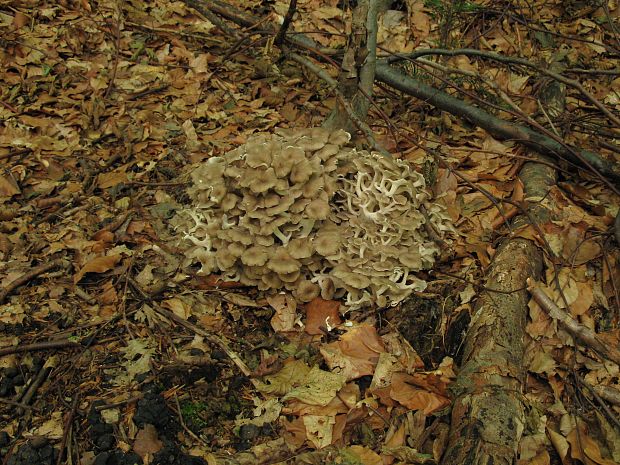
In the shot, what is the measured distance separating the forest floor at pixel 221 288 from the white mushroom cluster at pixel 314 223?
0.22 meters

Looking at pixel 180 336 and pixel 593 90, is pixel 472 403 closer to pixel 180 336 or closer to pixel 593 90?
pixel 180 336

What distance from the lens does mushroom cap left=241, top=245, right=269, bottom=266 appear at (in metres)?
4.47

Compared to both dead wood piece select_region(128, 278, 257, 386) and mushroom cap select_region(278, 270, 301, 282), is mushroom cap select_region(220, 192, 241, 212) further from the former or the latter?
dead wood piece select_region(128, 278, 257, 386)

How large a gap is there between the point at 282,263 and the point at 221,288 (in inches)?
30.0

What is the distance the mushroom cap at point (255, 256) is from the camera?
4473mm

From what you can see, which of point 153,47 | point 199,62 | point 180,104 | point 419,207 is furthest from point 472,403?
point 153,47

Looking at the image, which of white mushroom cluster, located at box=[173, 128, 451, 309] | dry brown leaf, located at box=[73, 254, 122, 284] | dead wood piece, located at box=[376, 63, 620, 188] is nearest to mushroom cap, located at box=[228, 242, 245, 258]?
white mushroom cluster, located at box=[173, 128, 451, 309]

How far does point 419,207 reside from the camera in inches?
194

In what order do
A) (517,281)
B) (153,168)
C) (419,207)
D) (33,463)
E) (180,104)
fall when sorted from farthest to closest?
(180,104)
(153,168)
(419,207)
(517,281)
(33,463)

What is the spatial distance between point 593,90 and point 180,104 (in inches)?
217

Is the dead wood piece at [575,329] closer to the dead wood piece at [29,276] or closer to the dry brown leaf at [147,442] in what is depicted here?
the dry brown leaf at [147,442]

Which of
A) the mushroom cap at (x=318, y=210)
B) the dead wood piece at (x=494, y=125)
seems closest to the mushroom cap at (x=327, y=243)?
the mushroom cap at (x=318, y=210)

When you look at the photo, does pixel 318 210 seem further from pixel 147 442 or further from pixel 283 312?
pixel 147 442

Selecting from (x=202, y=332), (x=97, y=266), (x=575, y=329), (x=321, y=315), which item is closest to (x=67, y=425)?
(x=202, y=332)
